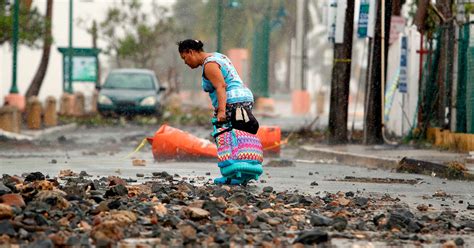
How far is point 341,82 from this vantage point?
80.5 ft

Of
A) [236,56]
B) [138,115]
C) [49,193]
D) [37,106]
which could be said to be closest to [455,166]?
[49,193]

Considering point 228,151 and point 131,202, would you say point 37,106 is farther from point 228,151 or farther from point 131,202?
point 131,202

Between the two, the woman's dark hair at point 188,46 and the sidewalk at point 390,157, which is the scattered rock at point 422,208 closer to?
the woman's dark hair at point 188,46

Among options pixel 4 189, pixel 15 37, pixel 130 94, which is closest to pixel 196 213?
pixel 4 189

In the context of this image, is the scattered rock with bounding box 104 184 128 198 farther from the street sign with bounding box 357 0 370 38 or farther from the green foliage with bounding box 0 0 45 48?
the green foliage with bounding box 0 0 45 48

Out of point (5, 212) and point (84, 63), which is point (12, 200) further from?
point (84, 63)

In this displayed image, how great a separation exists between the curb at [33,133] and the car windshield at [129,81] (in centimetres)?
467

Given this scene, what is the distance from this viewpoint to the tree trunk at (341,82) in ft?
80.4

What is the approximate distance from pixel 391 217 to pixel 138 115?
30416 mm

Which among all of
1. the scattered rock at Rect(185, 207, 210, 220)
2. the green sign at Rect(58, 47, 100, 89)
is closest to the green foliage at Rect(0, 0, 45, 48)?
the green sign at Rect(58, 47, 100, 89)

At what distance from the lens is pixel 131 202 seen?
10328 millimetres

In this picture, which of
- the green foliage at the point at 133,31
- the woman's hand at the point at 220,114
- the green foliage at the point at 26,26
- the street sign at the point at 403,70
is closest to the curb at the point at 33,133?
the green foliage at the point at 26,26

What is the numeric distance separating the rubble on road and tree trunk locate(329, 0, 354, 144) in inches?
505

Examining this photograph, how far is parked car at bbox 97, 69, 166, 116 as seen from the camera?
39.0 meters
